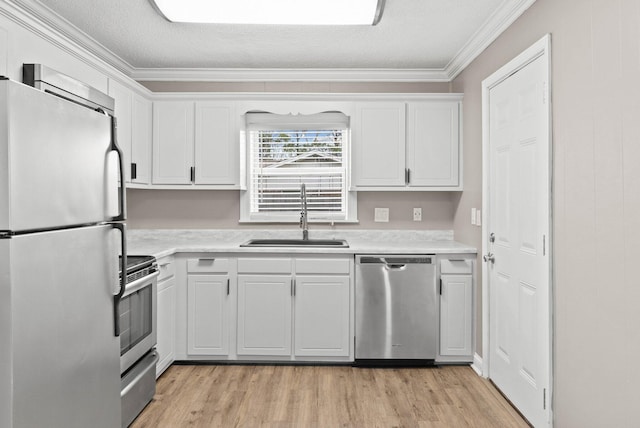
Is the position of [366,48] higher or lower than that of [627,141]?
higher

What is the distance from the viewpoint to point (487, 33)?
9.72ft

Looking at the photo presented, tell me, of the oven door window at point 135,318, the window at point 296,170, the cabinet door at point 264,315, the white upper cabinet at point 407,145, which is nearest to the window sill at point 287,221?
the window at point 296,170

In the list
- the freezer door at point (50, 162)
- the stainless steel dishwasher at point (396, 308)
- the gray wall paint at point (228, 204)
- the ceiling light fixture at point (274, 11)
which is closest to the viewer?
the freezer door at point (50, 162)

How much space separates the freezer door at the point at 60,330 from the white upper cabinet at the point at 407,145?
242 centimetres

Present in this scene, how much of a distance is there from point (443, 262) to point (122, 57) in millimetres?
3172

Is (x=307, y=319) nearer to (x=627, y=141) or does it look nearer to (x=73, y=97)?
(x=73, y=97)

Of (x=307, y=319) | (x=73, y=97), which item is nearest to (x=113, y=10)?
(x=73, y=97)

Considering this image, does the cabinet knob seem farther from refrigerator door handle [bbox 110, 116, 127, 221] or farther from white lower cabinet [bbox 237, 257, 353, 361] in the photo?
refrigerator door handle [bbox 110, 116, 127, 221]

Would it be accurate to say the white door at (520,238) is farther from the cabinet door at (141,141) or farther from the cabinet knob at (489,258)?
the cabinet door at (141,141)

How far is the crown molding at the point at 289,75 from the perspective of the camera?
3.85m

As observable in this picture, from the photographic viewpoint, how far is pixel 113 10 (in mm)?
2723

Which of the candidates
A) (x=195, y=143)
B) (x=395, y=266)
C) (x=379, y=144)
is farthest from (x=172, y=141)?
(x=395, y=266)

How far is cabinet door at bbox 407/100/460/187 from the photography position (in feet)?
12.2

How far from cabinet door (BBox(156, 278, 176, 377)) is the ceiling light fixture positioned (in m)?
1.83
